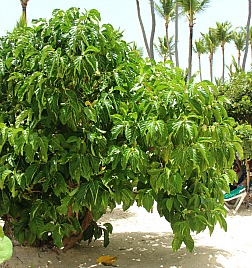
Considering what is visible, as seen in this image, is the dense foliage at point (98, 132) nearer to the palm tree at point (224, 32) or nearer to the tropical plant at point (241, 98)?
the tropical plant at point (241, 98)

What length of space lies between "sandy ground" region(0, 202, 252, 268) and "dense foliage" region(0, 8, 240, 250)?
485 mm

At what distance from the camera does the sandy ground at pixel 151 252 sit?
3.88 m

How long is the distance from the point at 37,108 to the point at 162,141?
1.03m

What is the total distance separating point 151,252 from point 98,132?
1846 mm

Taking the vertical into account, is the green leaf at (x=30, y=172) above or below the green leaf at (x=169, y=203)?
above

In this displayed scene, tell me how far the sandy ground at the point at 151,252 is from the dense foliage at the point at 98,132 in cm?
48

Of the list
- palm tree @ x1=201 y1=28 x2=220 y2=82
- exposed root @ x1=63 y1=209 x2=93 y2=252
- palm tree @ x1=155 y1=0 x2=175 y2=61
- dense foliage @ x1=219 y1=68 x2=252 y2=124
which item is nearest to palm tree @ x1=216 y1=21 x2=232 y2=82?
palm tree @ x1=201 y1=28 x2=220 y2=82

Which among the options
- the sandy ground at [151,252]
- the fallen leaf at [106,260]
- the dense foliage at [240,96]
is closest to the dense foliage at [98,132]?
the sandy ground at [151,252]

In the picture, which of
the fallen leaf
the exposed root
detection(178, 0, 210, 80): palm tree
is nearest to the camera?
the fallen leaf

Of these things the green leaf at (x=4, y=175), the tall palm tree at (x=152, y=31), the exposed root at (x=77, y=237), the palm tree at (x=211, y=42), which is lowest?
the exposed root at (x=77, y=237)

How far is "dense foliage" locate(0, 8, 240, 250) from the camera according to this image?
10.0 feet

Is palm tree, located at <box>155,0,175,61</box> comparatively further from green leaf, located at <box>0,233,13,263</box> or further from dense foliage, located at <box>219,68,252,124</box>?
green leaf, located at <box>0,233,13,263</box>

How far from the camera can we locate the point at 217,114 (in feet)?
10.7

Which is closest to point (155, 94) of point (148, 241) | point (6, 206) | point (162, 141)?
point (162, 141)
